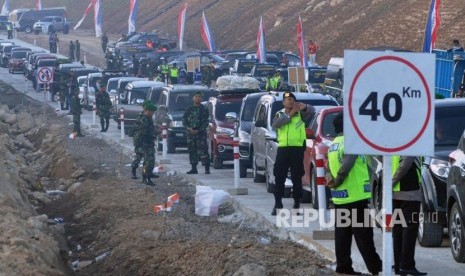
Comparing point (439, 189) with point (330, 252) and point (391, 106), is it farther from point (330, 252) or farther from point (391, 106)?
point (391, 106)

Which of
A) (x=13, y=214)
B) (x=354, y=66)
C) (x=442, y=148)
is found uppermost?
(x=354, y=66)

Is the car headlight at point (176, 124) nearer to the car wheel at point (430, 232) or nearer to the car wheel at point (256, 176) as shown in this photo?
the car wheel at point (256, 176)

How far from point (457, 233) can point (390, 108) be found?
461 cm

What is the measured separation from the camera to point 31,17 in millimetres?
107750

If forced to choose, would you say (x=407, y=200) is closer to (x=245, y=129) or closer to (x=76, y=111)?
(x=245, y=129)

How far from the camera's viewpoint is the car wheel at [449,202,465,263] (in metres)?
13.3

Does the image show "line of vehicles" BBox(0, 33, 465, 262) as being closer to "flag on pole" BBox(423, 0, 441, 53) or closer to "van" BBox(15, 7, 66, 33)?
"flag on pole" BBox(423, 0, 441, 53)

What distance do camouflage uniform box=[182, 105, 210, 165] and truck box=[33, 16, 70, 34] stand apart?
3135 inches

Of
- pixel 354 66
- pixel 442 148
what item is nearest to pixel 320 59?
pixel 442 148

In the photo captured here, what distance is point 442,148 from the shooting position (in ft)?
50.9

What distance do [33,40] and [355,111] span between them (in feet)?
311

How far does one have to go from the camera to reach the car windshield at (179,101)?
3281cm

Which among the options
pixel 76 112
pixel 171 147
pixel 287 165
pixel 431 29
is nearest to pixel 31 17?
pixel 76 112

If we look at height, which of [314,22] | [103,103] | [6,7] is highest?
[6,7]
